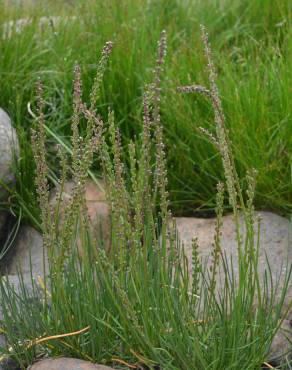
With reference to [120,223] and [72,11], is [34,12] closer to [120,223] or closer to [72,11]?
[72,11]

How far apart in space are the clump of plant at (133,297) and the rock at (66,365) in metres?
0.06

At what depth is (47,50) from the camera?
4.93 metres

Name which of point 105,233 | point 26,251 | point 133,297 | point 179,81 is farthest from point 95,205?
point 133,297

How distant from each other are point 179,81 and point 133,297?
6.07ft

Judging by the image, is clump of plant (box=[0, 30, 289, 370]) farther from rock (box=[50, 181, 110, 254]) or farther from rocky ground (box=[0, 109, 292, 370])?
rock (box=[50, 181, 110, 254])

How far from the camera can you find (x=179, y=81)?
452 centimetres

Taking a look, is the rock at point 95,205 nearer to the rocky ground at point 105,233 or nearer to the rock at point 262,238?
the rocky ground at point 105,233

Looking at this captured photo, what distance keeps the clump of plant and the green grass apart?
121 cm

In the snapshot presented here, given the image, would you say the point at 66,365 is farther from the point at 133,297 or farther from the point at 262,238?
the point at 262,238

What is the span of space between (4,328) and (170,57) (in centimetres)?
222

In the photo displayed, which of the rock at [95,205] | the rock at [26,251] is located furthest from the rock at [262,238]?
the rock at [26,251]

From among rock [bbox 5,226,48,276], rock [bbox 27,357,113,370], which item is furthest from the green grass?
rock [bbox 27,357,113,370]

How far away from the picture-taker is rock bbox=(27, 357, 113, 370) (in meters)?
2.88

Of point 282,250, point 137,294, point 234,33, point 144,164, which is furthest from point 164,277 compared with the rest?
point 234,33
